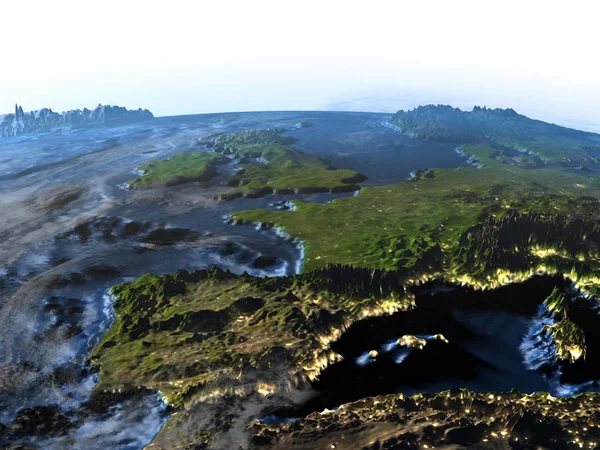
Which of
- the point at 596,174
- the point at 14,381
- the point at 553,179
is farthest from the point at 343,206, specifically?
the point at 596,174

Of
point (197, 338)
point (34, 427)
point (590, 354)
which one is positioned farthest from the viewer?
point (197, 338)

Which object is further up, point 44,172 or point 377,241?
point 44,172

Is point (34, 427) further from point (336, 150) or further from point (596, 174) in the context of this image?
point (596, 174)

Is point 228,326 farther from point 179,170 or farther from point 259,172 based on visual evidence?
point 179,170

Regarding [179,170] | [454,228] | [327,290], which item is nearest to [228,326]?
[327,290]

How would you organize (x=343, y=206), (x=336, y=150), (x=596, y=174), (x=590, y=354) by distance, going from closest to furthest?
(x=590, y=354) → (x=343, y=206) → (x=596, y=174) → (x=336, y=150)

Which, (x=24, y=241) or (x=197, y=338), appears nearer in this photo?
(x=197, y=338)

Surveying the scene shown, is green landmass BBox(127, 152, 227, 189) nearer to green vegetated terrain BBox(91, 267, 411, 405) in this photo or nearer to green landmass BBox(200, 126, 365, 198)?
green landmass BBox(200, 126, 365, 198)

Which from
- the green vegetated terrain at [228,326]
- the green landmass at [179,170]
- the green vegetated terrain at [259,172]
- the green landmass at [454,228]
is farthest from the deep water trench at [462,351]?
the green landmass at [179,170]

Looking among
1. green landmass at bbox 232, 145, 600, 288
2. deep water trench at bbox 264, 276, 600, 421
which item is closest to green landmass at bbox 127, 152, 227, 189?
green landmass at bbox 232, 145, 600, 288
